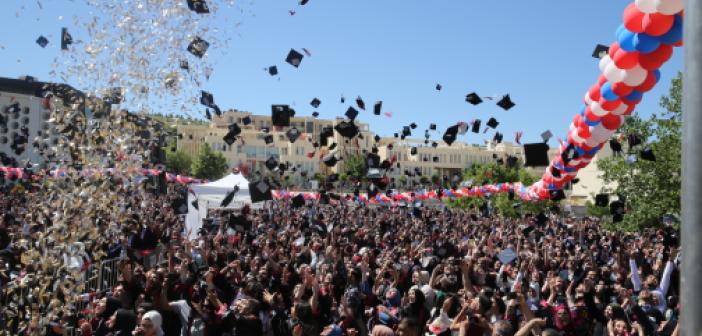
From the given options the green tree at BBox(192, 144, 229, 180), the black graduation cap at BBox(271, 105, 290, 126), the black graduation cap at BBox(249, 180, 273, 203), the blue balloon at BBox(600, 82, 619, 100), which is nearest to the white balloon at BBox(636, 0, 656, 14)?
the blue balloon at BBox(600, 82, 619, 100)

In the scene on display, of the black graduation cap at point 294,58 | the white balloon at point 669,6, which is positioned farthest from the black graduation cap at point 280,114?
the white balloon at point 669,6

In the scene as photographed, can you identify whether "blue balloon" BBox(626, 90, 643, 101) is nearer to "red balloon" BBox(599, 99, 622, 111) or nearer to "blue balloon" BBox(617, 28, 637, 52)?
"red balloon" BBox(599, 99, 622, 111)

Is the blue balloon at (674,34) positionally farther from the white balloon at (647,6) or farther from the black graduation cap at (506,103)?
the black graduation cap at (506,103)

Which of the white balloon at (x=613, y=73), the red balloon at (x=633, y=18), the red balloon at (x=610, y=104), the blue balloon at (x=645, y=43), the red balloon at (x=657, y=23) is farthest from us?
the red balloon at (x=610, y=104)

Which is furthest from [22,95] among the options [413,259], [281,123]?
[413,259]

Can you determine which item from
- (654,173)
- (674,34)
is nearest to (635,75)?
(674,34)

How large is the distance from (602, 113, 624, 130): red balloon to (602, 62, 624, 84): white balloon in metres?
1.39

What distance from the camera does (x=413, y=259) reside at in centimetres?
995

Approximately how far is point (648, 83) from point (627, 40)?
85cm

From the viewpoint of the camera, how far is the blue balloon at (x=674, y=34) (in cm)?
482

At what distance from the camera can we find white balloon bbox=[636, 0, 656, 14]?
4.68 meters

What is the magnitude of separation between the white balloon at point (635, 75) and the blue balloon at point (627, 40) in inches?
14.2

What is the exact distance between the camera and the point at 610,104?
Result: 22.6 ft

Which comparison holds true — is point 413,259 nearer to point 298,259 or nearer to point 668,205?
→ point 298,259
